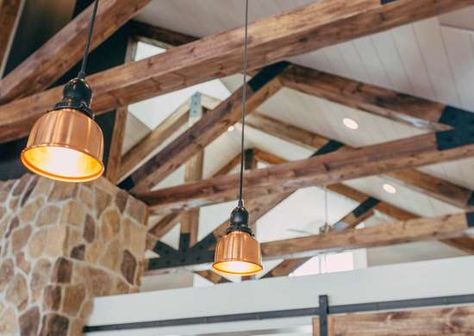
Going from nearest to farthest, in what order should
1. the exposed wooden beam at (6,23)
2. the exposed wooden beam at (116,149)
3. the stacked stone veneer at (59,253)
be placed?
the stacked stone veneer at (59,253) < the exposed wooden beam at (6,23) < the exposed wooden beam at (116,149)

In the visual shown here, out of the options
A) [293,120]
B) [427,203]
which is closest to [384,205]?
[427,203]

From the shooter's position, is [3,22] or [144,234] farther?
[144,234]

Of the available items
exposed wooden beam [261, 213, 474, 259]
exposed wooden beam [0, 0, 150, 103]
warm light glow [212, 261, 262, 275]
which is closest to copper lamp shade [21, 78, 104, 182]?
warm light glow [212, 261, 262, 275]

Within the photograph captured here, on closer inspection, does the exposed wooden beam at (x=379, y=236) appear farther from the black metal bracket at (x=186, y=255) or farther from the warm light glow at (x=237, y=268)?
the warm light glow at (x=237, y=268)

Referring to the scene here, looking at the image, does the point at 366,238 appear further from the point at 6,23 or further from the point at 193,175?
the point at 6,23

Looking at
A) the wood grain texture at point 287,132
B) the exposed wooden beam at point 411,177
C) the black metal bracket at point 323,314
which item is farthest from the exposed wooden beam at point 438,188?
the black metal bracket at point 323,314

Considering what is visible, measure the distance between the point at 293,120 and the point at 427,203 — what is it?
2306 mm

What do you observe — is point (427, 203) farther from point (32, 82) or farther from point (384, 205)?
point (32, 82)

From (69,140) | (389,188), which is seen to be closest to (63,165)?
(69,140)

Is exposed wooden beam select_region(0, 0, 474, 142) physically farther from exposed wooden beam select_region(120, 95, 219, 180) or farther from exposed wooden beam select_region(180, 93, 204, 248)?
exposed wooden beam select_region(180, 93, 204, 248)

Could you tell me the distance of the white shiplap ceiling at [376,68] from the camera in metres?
3.77

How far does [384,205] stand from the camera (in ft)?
26.7

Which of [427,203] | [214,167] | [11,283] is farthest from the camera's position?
[214,167]

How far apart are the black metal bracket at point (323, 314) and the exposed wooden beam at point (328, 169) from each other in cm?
181
